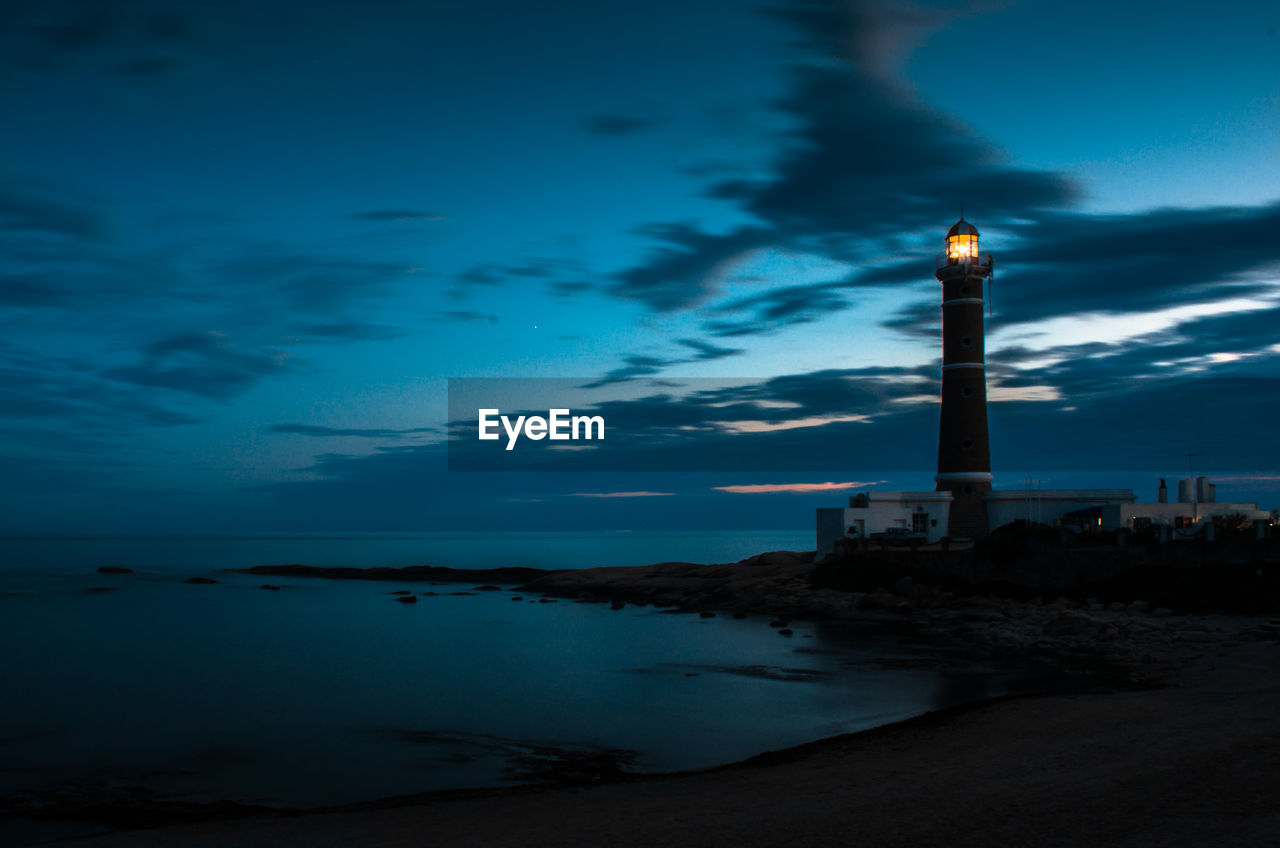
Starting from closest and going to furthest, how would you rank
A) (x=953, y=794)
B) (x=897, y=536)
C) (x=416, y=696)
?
(x=953, y=794) → (x=416, y=696) → (x=897, y=536)

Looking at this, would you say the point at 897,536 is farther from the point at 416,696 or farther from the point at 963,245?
the point at 416,696

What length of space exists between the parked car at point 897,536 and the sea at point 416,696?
34.2 ft

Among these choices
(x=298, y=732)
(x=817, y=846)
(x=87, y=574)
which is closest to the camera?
(x=817, y=846)

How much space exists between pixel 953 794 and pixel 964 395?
41.9 meters

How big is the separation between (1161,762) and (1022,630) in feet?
70.1

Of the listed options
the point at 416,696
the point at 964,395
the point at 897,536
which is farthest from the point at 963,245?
the point at 416,696

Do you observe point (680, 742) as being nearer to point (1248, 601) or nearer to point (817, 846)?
point (817, 846)

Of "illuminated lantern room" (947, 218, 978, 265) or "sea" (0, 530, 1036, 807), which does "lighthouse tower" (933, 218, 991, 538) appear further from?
"sea" (0, 530, 1036, 807)

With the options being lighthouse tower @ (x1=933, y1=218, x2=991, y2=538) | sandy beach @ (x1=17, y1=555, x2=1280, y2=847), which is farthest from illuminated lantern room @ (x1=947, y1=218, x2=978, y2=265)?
sandy beach @ (x1=17, y1=555, x2=1280, y2=847)

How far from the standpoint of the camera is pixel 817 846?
11.2 meters

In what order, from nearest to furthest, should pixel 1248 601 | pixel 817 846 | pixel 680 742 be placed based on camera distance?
pixel 817 846
pixel 680 742
pixel 1248 601

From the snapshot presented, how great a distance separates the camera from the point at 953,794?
13.5 metres

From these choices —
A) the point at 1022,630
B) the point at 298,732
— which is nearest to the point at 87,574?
the point at 298,732

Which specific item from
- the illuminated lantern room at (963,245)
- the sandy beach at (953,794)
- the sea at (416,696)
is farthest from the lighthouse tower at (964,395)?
the sandy beach at (953,794)
